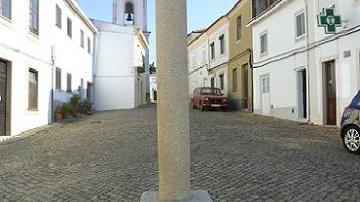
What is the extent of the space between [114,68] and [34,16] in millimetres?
14298

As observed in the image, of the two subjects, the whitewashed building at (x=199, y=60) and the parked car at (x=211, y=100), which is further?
the whitewashed building at (x=199, y=60)

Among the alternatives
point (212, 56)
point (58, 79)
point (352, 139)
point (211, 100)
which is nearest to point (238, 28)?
point (211, 100)

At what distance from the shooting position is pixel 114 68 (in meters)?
31.8

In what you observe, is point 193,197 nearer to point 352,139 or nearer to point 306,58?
point 352,139

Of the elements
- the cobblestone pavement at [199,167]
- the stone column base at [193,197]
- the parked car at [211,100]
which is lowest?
the cobblestone pavement at [199,167]

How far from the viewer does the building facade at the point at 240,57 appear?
26.1 metres

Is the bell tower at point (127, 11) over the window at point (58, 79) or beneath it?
over

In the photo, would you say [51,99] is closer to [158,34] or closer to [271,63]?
[271,63]

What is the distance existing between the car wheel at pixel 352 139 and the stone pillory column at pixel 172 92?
727 cm

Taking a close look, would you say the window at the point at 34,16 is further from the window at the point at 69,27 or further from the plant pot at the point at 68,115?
the window at the point at 69,27

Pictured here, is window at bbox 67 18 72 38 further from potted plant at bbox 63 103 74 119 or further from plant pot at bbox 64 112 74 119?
plant pot at bbox 64 112 74 119

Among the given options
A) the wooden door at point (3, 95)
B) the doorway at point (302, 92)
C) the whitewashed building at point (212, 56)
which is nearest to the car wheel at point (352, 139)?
the doorway at point (302, 92)

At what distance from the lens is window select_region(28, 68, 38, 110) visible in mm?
17006

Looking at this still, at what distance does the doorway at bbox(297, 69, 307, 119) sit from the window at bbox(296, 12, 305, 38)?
1.46 meters
